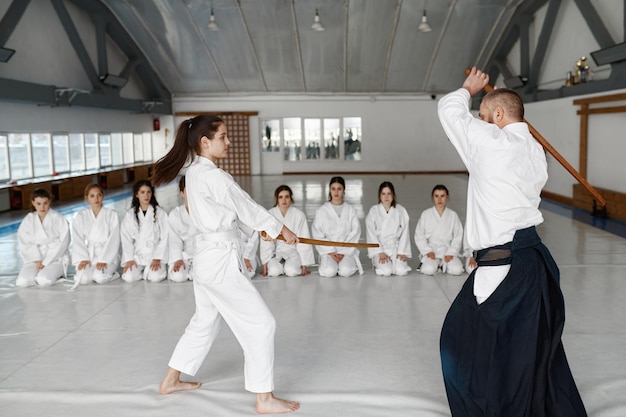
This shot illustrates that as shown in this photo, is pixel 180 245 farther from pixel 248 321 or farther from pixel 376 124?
pixel 376 124

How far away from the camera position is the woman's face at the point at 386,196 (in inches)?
241

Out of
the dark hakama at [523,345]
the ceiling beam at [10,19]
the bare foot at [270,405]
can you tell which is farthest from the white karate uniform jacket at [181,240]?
the ceiling beam at [10,19]

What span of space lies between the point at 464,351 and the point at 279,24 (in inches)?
576

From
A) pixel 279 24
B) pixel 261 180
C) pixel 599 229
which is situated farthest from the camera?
pixel 261 180

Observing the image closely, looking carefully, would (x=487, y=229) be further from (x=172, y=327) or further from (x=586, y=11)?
(x=586, y=11)

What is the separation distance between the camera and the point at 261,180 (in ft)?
61.7

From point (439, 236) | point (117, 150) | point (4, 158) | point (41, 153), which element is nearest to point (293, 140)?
point (117, 150)

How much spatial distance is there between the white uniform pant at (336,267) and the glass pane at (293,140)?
16033 millimetres

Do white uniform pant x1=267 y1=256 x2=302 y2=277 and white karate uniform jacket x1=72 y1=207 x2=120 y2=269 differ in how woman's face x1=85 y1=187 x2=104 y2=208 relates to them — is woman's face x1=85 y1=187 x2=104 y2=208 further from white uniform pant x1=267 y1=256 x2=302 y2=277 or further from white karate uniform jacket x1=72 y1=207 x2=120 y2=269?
white uniform pant x1=267 y1=256 x2=302 y2=277

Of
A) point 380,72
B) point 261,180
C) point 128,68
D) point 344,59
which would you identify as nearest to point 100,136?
point 128,68

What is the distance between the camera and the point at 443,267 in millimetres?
6047

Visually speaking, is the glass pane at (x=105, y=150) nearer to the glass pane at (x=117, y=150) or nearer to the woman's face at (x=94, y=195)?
the glass pane at (x=117, y=150)

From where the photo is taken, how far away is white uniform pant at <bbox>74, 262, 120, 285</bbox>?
5.78 meters

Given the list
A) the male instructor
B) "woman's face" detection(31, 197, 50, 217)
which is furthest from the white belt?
"woman's face" detection(31, 197, 50, 217)
